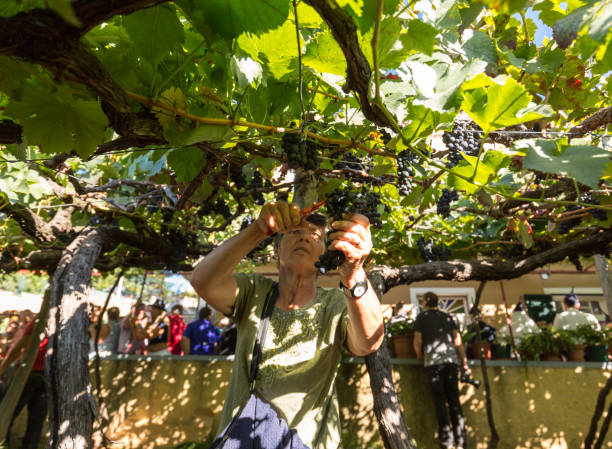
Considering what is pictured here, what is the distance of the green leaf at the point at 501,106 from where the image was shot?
75 centimetres

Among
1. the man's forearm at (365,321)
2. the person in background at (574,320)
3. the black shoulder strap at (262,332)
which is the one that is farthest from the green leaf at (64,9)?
the person in background at (574,320)

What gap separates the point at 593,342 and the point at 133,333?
622 centimetres

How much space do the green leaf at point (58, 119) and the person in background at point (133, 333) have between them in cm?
514

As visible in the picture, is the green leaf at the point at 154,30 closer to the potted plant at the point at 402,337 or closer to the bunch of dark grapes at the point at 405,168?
the bunch of dark grapes at the point at 405,168

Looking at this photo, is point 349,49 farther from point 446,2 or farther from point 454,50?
point 454,50

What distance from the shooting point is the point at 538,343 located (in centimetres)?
440

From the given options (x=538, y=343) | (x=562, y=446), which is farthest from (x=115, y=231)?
(x=562, y=446)

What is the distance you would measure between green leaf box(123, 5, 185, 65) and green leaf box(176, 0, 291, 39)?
→ 100mm

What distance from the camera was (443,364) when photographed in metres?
4.11

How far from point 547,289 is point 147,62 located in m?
10.7

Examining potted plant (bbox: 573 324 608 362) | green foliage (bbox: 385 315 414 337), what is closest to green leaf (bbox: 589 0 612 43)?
green foliage (bbox: 385 315 414 337)

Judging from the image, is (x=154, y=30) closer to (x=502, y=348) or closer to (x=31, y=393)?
(x=31, y=393)

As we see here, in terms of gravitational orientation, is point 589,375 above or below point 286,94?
below

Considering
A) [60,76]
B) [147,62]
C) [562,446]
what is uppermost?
[147,62]
